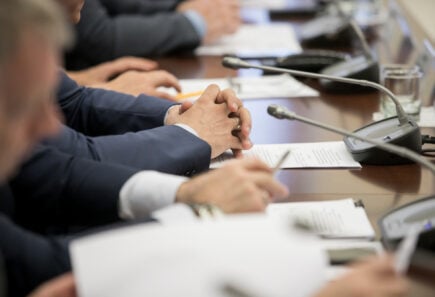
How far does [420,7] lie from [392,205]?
76.9 inches

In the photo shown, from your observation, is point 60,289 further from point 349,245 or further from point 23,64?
point 349,245

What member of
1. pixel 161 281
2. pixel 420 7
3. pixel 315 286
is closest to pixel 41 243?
pixel 161 281

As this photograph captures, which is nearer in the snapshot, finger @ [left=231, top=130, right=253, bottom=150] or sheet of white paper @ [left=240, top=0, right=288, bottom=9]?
finger @ [left=231, top=130, right=253, bottom=150]

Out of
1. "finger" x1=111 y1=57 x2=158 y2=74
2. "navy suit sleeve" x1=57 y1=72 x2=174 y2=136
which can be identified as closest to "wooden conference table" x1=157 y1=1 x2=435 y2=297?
"navy suit sleeve" x1=57 y1=72 x2=174 y2=136

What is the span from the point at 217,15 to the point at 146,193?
165cm

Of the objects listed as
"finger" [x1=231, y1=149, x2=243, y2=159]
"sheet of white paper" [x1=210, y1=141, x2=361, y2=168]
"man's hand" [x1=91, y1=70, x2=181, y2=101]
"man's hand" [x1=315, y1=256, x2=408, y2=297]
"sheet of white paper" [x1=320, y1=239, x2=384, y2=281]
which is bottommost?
"man's hand" [x1=91, y1=70, x2=181, y2=101]

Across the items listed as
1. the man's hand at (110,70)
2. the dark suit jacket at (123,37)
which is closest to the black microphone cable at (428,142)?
the man's hand at (110,70)

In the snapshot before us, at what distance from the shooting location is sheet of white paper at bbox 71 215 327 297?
2.84 ft

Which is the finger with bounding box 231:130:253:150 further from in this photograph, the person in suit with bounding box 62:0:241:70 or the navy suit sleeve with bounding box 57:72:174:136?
the person in suit with bounding box 62:0:241:70

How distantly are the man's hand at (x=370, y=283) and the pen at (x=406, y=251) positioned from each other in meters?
0.07

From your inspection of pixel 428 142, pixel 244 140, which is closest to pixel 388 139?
pixel 428 142

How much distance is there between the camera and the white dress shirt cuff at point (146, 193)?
1.23 meters

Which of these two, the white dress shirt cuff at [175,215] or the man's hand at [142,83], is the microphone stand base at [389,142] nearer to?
the white dress shirt cuff at [175,215]

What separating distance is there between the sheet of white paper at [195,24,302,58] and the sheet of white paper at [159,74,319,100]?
31 centimetres
